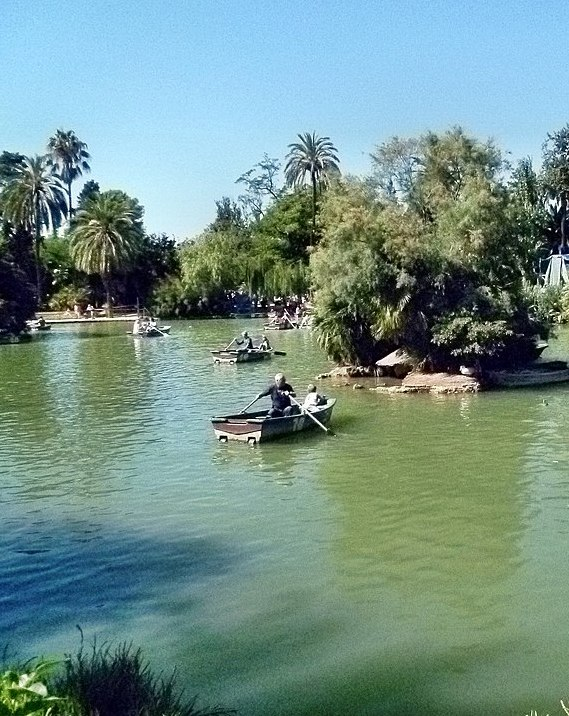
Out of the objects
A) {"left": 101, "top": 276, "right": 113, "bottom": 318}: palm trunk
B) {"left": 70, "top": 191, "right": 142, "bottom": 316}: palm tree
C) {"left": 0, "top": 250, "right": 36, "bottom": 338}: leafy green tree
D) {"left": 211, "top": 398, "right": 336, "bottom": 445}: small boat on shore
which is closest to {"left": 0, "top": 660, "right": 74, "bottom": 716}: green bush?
{"left": 211, "top": 398, "right": 336, "bottom": 445}: small boat on shore

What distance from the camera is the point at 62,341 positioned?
5638cm

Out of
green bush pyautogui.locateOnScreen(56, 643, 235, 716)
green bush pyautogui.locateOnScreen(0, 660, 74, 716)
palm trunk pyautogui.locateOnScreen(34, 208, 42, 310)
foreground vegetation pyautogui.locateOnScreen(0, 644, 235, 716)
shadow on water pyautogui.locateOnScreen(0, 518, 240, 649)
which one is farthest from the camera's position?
palm trunk pyautogui.locateOnScreen(34, 208, 42, 310)

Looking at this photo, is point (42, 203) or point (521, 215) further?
point (42, 203)

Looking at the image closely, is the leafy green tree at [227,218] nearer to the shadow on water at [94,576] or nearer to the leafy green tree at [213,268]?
the leafy green tree at [213,268]

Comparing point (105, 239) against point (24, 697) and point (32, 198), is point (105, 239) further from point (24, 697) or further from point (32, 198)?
point (24, 697)

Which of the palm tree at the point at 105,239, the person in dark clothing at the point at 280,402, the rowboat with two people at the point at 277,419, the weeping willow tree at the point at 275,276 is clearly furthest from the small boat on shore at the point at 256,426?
the palm tree at the point at 105,239

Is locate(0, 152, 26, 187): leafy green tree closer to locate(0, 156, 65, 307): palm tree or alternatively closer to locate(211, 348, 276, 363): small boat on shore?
locate(0, 156, 65, 307): palm tree

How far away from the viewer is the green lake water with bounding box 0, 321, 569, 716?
324 inches

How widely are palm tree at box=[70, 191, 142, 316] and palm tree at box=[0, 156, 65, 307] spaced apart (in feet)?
13.6

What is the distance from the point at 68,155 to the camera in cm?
10356

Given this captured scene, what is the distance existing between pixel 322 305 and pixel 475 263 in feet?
17.1

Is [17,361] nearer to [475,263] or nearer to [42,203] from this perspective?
[475,263]

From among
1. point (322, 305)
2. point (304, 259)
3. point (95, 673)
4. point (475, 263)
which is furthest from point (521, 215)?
point (304, 259)

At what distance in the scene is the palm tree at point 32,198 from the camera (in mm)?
82688
